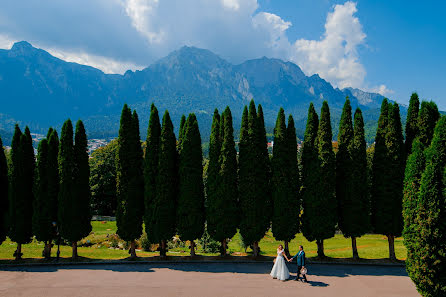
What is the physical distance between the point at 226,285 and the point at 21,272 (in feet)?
46.4

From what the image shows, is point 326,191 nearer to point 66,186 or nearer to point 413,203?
point 413,203

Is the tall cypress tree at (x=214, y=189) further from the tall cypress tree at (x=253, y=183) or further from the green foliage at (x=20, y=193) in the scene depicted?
the green foliage at (x=20, y=193)

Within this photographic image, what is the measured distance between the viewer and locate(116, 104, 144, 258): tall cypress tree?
22.7 metres

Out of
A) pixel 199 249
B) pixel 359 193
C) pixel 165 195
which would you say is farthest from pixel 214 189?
pixel 199 249

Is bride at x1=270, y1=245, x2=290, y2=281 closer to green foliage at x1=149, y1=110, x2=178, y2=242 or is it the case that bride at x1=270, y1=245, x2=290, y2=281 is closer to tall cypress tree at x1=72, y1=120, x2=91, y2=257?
green foliage at x1=149, y1=110, x2=178, y2=242

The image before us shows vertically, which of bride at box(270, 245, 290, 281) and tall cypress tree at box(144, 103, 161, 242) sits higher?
tall cypress tree at box(144, 103, 161, 242)

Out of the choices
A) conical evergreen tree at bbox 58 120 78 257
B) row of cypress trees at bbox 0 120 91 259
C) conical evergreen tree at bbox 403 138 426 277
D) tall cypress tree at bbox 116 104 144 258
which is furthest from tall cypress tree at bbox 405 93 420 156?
conical evergreen tree at bbox 58 120 78 257

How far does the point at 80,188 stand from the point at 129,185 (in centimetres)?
395

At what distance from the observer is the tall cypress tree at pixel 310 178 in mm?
22141

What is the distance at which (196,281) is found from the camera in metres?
17.4

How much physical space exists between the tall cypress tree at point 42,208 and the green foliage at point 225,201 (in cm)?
1264

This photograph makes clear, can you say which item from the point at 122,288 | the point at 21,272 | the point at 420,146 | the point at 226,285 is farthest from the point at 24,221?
the point at 420,146

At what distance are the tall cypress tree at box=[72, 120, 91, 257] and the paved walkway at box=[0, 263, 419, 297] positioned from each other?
9.66ft

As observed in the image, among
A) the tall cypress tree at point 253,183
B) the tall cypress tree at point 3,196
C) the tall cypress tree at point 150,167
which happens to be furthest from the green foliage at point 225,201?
the tall cypress tree at point 3,196
